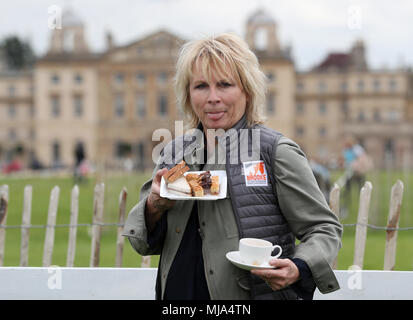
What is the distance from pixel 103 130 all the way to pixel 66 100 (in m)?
5.61

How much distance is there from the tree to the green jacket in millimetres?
86371

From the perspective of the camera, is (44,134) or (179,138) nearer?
(179,138)

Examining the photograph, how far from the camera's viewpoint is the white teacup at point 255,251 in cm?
175

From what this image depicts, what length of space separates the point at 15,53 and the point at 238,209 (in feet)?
286

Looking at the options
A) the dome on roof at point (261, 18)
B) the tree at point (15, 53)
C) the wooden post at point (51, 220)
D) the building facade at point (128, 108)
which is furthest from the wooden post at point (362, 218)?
the tree at point (15, 53)

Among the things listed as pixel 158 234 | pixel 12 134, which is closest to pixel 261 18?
pixel 12 134

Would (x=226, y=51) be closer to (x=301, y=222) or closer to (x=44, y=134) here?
(x=301, y=222)

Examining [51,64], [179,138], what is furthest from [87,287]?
[51,64]

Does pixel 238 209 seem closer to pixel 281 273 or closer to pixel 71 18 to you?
pixel 281 273

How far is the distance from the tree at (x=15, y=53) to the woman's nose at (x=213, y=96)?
86.2 metres

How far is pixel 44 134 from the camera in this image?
5419 centimetres
